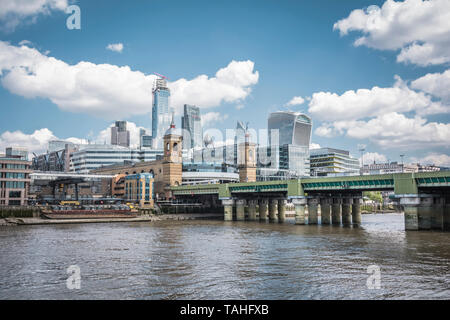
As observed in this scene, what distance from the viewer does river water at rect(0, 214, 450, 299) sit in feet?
105

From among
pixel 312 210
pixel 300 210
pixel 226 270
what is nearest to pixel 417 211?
pixel 300 210

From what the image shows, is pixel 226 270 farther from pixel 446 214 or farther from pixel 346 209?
pixel 346 209

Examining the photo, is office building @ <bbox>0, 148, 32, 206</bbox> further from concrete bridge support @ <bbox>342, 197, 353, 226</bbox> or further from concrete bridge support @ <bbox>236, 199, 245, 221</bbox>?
concrete bridge support @ <bbox>342, 197, 353, 226</bbox>

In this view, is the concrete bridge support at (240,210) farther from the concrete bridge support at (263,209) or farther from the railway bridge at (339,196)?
the concrete bridge support at (263,209)

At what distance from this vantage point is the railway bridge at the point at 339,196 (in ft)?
284

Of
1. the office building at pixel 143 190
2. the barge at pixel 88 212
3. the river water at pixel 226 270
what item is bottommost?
the river water at pixel 226 270

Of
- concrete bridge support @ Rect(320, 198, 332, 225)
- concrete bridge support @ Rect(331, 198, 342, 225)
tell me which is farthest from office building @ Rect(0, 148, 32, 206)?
concrete bridge support @ Rect(331, 198, 342, 225)

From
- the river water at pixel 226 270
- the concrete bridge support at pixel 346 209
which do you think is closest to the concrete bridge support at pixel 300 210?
the concrete bridge support at pixel 346 209

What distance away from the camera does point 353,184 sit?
4008 inches

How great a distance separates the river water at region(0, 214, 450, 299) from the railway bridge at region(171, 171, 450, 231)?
876 inches

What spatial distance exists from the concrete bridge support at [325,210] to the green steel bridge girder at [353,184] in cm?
745

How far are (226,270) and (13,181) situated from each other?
10959cm
